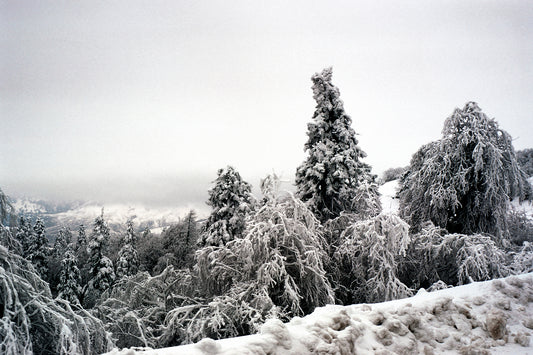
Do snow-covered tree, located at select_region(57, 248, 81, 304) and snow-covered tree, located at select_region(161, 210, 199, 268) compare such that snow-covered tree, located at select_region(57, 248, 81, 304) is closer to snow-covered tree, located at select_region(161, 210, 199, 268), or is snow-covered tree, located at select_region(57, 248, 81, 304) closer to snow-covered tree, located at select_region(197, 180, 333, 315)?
snow-covered tree, located at select_region(161, 210, 199, 268)

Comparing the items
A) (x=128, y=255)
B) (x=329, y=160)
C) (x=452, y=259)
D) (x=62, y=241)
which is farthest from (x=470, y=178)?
(x=62, y=241)

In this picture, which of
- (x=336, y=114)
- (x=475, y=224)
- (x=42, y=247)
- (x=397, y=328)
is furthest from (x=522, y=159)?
(x=42, y=247)

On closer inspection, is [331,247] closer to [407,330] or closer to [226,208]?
[407,330]

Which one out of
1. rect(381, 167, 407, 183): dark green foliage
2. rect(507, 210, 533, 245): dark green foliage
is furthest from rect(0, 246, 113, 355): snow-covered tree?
rect(381, 167, 407, 183): dark green foliage

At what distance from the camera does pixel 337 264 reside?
7859 millimetres

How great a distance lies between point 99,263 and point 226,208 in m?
15.5

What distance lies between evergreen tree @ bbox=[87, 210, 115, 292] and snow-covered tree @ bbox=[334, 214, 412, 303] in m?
21.0

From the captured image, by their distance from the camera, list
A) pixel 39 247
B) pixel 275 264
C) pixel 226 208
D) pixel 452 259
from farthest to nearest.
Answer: pixel 39 247 < pixel 226 208 < pixel 452 259 < pixel 275 264

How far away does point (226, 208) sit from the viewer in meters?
14.5

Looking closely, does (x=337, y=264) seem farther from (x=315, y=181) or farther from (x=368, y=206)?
(x=315, y=181)

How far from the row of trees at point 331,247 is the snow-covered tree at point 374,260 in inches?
1.4

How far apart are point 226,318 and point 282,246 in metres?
1.97

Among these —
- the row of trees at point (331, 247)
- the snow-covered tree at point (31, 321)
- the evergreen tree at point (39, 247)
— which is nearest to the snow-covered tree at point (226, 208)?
the row of trees at point (331, 247)

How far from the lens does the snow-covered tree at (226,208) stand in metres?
14.1
